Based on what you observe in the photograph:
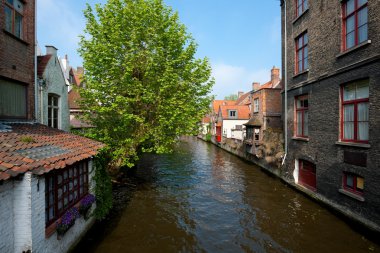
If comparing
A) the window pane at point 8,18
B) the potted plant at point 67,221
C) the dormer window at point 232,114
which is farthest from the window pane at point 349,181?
the dormer window at point 232,114

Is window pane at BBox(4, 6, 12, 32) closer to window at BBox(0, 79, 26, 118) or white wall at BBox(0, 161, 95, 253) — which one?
window at BBox(0, 79, 26, 118)

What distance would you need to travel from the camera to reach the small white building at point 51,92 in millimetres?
11812

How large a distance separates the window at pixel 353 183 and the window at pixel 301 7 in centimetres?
939

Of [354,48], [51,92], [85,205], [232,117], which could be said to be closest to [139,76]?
[51,92]

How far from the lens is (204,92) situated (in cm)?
1439

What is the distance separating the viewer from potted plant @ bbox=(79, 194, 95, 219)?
8129mm

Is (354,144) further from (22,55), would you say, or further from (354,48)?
(22,55)

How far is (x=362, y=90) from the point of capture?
382 inches

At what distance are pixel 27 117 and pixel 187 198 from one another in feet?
29.6

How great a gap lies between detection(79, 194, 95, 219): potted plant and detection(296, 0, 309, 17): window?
14.6 meters

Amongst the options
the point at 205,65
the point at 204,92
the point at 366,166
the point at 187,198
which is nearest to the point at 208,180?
the point at 187,198

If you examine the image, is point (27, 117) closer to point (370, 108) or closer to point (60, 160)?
point (60, 160)

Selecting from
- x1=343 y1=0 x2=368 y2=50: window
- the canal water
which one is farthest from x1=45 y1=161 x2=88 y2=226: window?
x1=343 y1=0 x2=368 y2=50: window

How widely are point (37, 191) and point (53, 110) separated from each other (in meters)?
9.05
